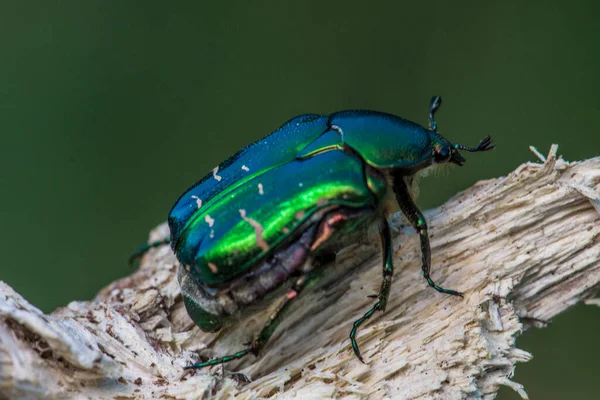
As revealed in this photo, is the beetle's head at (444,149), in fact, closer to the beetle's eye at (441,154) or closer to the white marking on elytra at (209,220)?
the beetle's eye at (441,154)

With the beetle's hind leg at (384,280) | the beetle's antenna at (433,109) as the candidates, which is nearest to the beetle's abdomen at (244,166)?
the beetle's hind leg at (384,280)

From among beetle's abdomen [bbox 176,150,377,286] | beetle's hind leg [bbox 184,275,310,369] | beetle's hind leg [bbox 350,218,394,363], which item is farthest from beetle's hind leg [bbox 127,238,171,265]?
beetle's hind leg [bbox 350,218,394,363]

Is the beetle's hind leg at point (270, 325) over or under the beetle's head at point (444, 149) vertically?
under

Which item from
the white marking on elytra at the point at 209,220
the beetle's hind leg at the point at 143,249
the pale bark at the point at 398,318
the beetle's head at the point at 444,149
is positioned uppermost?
the beetle's hind leg at the point at 143,249

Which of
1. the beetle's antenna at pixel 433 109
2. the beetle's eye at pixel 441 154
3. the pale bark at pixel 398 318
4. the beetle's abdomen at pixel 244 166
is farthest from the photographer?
the beetle's antenna at pixel 433 109

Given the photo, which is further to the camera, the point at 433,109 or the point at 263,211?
the point at 433,109

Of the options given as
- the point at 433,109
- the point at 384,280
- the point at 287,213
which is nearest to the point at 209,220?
the point at 287,213

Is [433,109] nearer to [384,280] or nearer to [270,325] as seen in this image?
[384,280]
